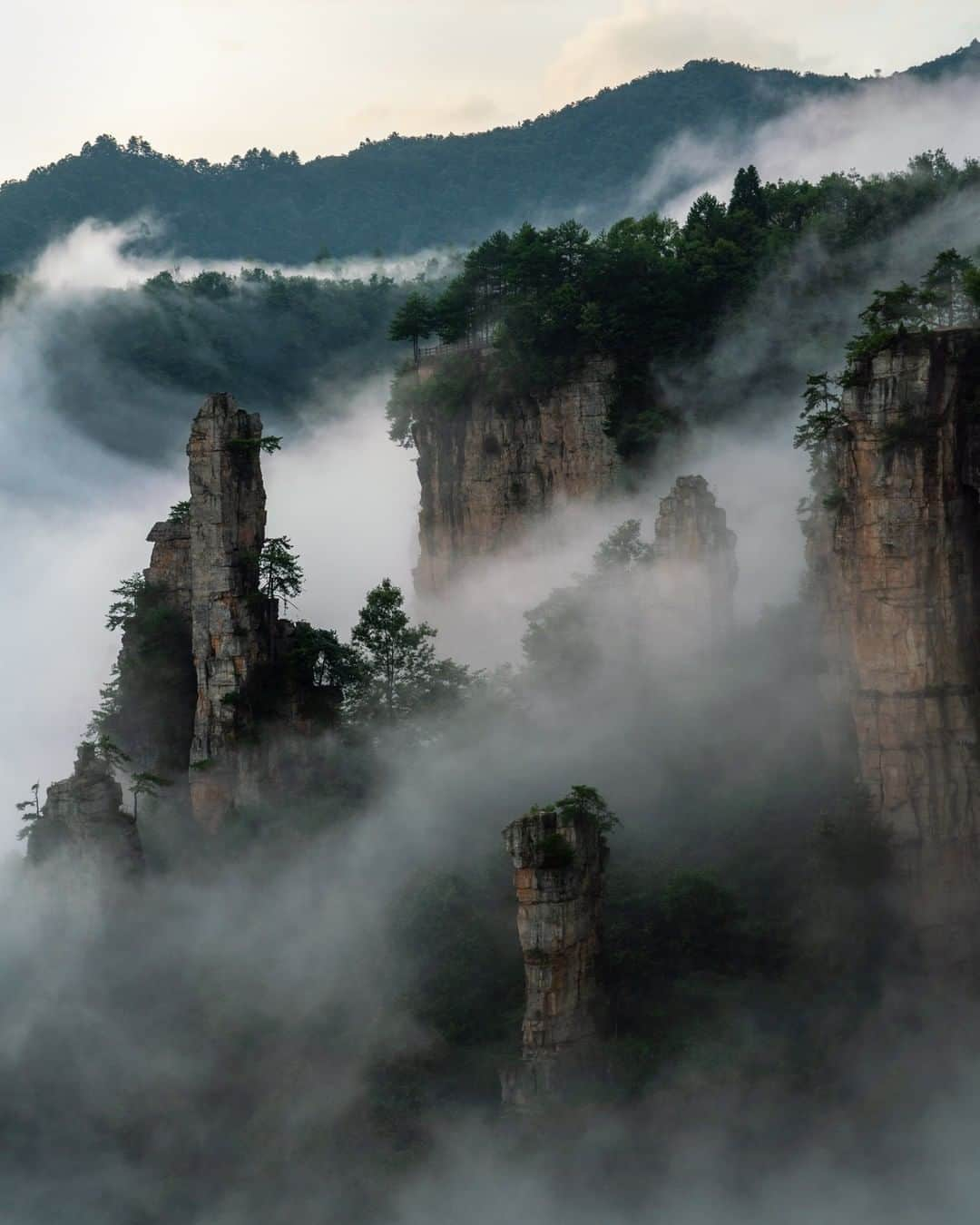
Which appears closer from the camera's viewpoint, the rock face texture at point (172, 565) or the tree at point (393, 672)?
the tree at point (393, 672)

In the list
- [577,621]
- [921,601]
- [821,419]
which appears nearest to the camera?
[921,601]

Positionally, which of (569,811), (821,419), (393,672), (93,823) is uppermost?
(821,419)

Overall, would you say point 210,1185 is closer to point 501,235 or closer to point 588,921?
point 588,921

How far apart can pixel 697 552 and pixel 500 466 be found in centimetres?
1687

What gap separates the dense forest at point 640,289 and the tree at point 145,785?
2082 centimetres

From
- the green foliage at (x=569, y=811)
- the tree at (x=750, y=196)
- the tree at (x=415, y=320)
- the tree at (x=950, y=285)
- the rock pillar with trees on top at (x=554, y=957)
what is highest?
the tree at (x=750, y=196)

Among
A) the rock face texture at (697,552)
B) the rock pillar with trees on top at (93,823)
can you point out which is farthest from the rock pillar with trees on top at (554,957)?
the rock pillar with trees on top at (93,823)

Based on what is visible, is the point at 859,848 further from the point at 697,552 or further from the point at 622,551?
the point at 622,551

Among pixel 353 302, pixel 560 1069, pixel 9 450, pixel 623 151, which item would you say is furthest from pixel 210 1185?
pixel 623 151

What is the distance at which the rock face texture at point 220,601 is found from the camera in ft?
Result: 181

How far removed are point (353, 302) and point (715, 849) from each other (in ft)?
367

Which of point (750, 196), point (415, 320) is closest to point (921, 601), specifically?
point (415, 320)

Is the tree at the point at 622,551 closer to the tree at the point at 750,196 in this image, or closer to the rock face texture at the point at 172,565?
the rock face texture at the point at 172,565

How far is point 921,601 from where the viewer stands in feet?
139
